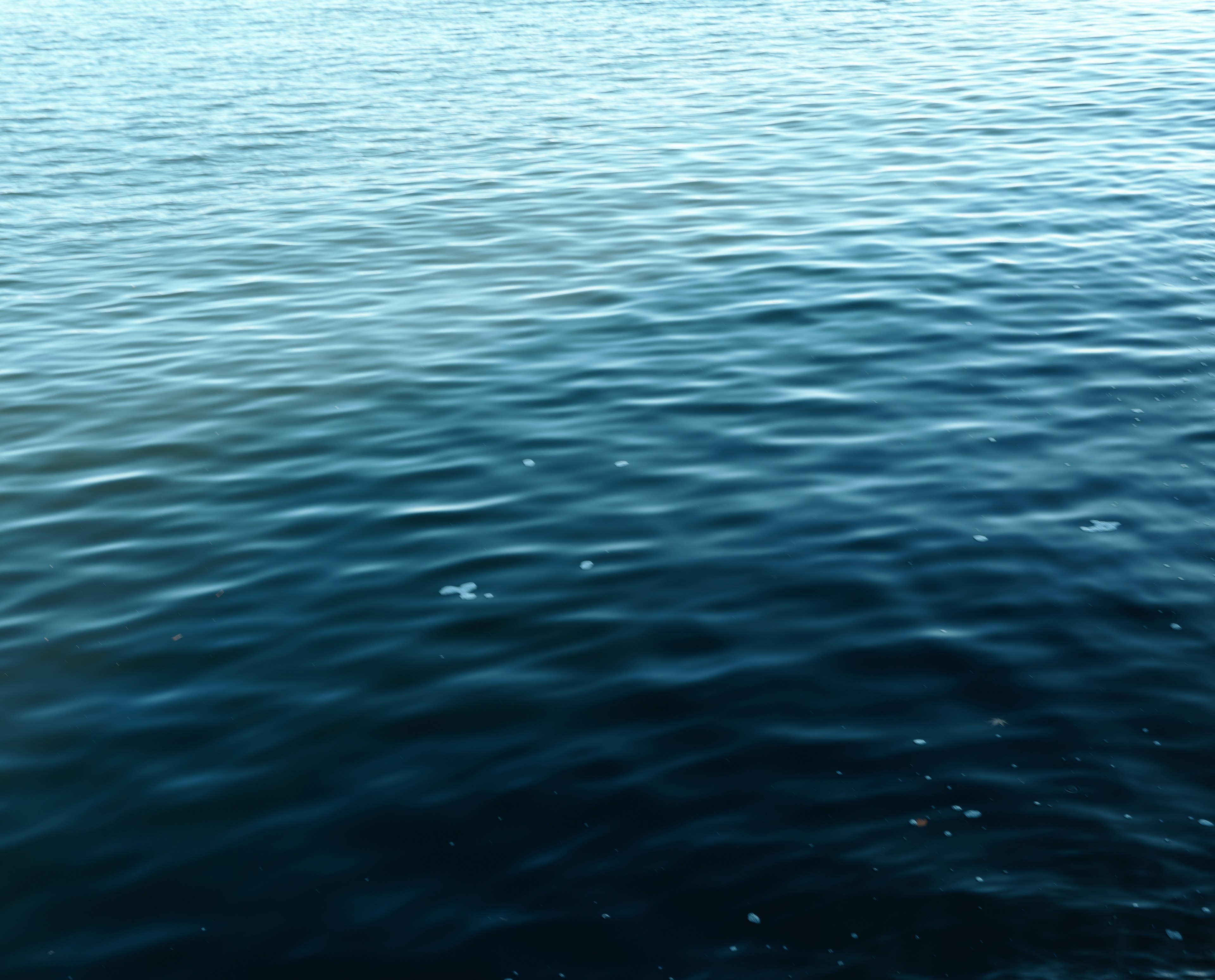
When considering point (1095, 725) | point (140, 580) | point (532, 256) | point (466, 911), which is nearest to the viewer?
point (466, 911)

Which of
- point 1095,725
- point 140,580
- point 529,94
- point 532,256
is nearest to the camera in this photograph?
point 1095,725

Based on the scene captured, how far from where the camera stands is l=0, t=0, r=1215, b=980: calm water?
269 inches

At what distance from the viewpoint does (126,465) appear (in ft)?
40.8

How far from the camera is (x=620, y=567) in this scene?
1012 centimetres

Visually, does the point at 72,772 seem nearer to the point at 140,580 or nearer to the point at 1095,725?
the point at 140,580

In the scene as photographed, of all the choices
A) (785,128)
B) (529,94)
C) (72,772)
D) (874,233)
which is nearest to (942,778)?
(72,772)

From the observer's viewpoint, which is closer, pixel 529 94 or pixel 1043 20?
pixel 529 94

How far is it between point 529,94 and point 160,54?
38.7ft

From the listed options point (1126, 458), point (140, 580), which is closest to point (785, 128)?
point (1126, 458)

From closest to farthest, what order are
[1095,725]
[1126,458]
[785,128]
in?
[1095,725]
[1126,458]
[785,128]

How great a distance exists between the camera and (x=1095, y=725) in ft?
26.2

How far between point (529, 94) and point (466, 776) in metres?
23.2

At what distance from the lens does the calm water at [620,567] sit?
6844 mm

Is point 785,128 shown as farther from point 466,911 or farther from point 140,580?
point 466,911
